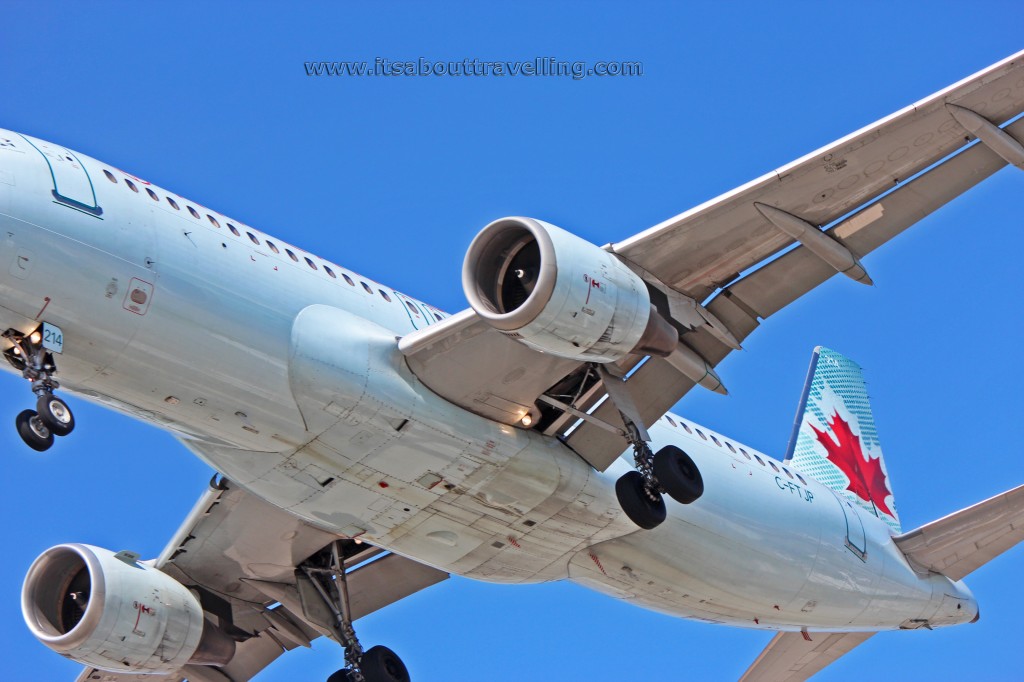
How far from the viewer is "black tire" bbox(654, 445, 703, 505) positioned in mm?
20922

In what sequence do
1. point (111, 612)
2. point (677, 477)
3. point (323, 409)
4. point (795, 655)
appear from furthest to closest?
1. point (795, 655)
2. point (111, 612)
3. point (677, 477)
4. point (323, 409)

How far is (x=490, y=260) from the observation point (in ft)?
63.8

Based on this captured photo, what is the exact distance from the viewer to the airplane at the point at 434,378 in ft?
59.9

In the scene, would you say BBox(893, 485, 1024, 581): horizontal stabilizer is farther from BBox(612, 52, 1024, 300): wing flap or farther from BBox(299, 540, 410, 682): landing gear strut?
BBox(299, 540, 410, 682): landing gear strut

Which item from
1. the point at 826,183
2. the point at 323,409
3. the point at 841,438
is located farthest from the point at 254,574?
the point at 841,438

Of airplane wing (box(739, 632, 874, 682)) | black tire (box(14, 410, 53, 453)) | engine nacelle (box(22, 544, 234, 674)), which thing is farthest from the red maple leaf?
black tire (box(14, 410, 53, 453))

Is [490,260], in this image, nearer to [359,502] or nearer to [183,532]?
[359,502]

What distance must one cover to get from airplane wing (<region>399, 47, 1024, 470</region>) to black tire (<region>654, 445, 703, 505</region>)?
689 millimetres

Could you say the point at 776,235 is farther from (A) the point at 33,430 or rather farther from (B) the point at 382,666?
(A) the point at 33,430

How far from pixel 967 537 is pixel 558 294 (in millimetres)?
11950

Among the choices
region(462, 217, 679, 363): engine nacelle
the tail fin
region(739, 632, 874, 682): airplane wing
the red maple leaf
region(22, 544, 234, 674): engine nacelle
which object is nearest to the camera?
region(462, 217, 679, 363): engine nacelle

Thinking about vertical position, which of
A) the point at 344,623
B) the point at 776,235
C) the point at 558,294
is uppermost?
the point at 776,235

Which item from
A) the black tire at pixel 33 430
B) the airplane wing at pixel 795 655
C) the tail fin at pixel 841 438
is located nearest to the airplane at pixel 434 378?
the black tire at pixel 33 430

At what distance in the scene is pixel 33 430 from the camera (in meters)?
17.4
